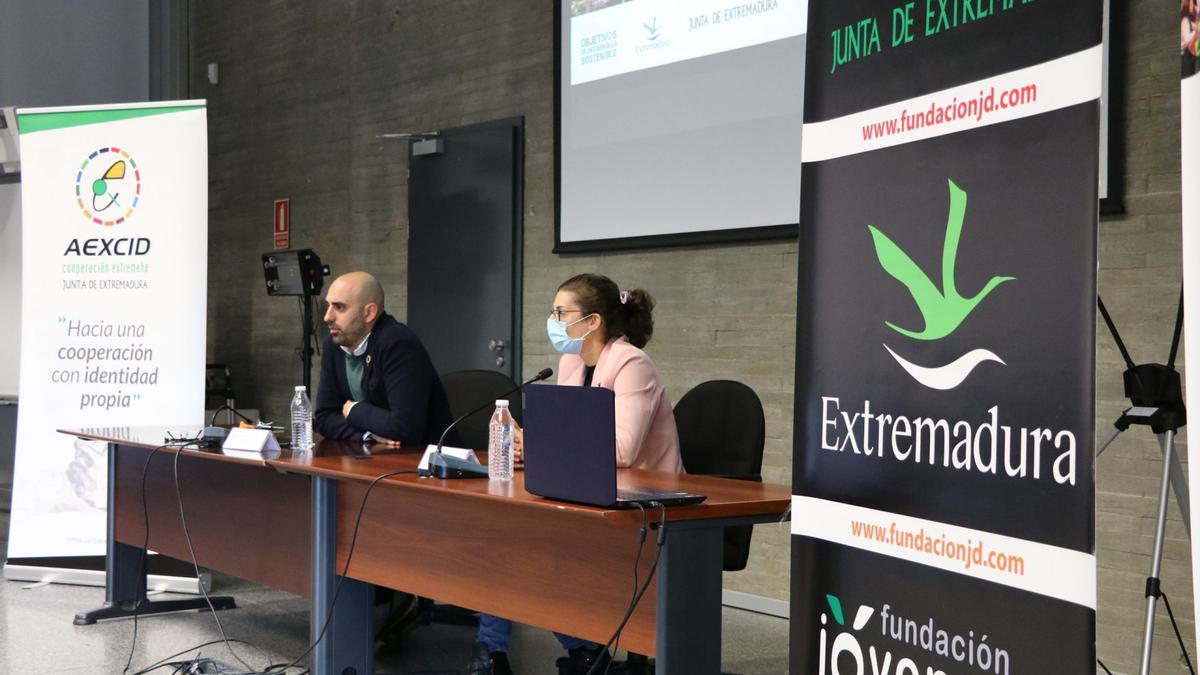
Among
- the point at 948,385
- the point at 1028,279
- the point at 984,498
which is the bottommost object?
the point at 984,498

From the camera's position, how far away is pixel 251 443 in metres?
3.44

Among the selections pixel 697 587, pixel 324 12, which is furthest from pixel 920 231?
pixel 324 12

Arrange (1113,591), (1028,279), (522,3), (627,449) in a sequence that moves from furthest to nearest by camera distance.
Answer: (522,3)
(1113,591)
(627,449)
(1028,279)

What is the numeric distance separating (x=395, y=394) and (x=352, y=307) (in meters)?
0.35

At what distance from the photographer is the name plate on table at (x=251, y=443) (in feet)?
11.2

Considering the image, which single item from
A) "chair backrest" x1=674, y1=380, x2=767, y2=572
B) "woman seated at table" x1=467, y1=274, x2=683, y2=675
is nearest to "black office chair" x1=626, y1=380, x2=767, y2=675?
"chair backrest" x1=674, y1=380, x2=767, y2=572

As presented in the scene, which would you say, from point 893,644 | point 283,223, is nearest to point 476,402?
point 893,644

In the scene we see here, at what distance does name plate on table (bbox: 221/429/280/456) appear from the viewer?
3412 millimetres

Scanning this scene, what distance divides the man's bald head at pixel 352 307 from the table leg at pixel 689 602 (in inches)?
73.9

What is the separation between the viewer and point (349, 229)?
6.85m

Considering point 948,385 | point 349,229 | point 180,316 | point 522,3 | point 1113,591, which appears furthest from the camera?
point 349,229

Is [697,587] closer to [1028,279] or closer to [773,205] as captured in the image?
[1028,279]

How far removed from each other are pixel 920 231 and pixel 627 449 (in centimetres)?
151

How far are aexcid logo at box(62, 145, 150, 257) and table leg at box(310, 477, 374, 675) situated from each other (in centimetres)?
223
